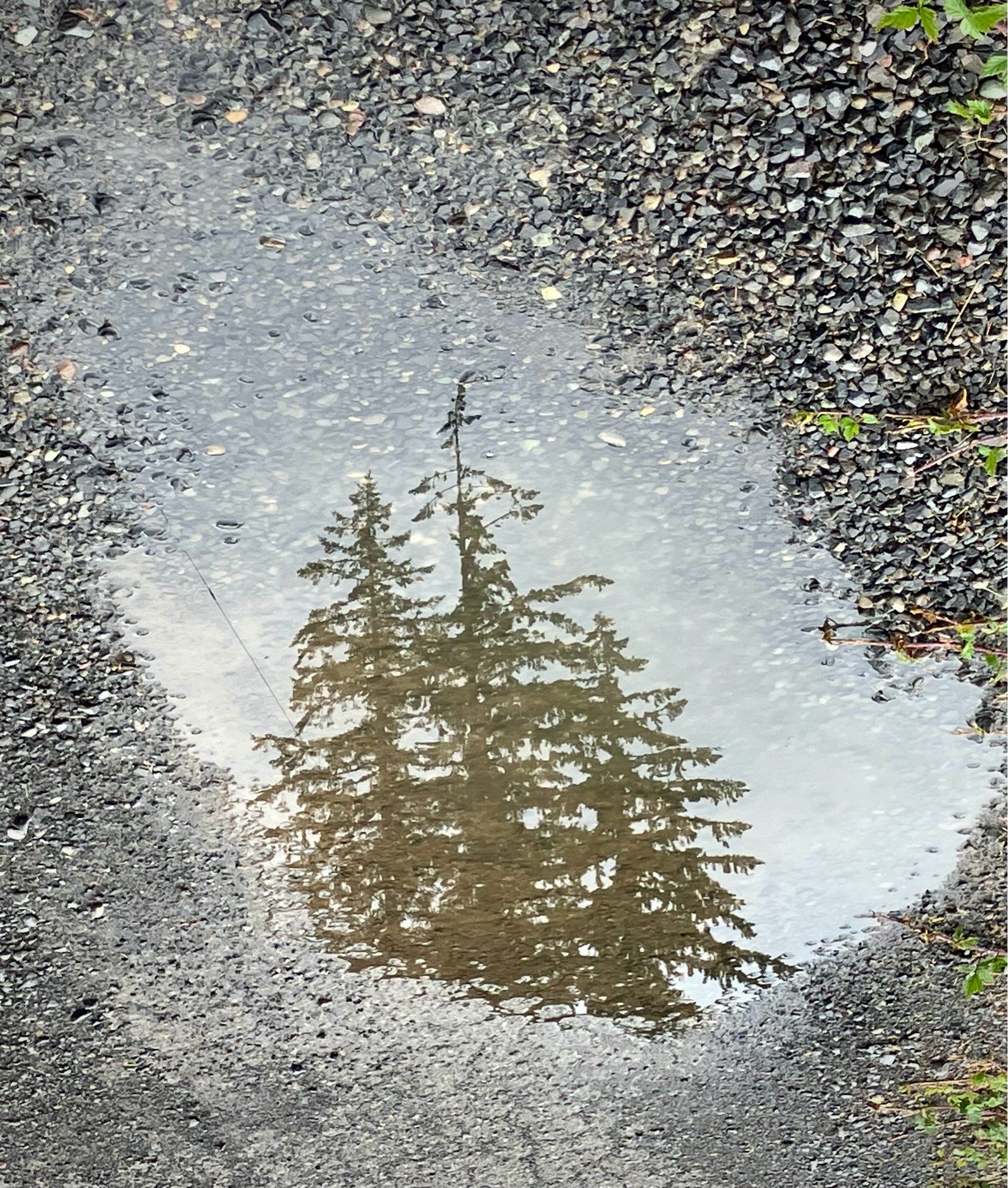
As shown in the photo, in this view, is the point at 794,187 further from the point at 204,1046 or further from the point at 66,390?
the point at 204,1046

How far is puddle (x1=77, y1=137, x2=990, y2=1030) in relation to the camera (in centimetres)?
172

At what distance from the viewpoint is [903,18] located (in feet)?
5.04

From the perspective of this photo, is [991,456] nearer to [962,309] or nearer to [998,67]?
[962,309]

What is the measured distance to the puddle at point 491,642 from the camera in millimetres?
1720

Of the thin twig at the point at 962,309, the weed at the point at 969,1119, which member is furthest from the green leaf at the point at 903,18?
the weed at the point at 969,1119

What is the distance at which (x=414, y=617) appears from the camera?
1866 mm

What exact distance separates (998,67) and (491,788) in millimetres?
1840

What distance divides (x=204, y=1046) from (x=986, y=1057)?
82.6 inches

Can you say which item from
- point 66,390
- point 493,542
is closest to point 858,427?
point 493,542

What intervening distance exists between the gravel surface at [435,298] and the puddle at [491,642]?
94 mm

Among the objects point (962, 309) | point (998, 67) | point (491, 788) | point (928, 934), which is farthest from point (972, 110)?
point (928, 934)

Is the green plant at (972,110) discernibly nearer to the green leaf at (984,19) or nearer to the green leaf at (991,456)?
the green leaf at (984,19)

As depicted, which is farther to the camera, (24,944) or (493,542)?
(24,944)

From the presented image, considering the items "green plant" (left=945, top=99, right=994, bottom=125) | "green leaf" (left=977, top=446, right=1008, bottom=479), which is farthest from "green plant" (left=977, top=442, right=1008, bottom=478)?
"green plant" (left=945, top=99, right=994, bottom=125)
